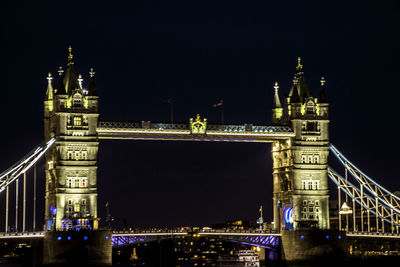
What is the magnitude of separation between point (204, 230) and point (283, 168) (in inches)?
472

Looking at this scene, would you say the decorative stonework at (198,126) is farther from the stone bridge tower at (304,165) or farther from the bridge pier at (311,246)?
the bridge pier at (311,246)

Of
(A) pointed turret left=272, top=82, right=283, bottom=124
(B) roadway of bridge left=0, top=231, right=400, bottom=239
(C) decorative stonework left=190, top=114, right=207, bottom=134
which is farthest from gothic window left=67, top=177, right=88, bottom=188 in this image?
(A) pointed turret left=272, top=82, right=283, bottom=124

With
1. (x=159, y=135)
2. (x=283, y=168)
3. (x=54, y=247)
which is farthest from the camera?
(x=283, y=168)

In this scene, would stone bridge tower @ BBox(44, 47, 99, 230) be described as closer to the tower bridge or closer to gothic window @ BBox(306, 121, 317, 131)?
the tower bridge

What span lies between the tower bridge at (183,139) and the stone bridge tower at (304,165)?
114 millimetres

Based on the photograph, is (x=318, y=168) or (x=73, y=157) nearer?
(x=73, y=157)

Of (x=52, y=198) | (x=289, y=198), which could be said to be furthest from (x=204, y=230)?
(x=52, y=198)

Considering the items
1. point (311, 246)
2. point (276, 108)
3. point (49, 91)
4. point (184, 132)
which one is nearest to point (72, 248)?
point (184, 132)

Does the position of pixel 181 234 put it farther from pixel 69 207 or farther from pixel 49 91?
pixel 49 91

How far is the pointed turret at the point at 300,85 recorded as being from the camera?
119 m

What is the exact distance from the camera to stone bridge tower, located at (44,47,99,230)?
106688 millimetres

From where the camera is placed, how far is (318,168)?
4611 inches

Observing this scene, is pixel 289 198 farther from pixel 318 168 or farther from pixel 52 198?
pixel 52 198

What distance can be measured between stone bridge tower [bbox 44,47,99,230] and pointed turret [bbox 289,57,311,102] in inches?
967
